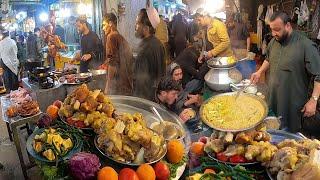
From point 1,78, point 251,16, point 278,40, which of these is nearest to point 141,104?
point 278,40

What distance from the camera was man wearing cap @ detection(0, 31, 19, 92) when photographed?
1012cm

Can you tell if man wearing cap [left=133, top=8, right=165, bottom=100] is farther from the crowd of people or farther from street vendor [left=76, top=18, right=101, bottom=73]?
street vendor [left=76, top=18, right=101, bottom=73]

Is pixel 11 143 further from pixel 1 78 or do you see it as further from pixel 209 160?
pixel 209 160

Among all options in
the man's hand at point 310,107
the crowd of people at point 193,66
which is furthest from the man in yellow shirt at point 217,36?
the man's hand at point 310,107

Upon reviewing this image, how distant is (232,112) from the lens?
259cm

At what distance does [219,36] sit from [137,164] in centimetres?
510

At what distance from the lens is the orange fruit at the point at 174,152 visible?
2.31 m

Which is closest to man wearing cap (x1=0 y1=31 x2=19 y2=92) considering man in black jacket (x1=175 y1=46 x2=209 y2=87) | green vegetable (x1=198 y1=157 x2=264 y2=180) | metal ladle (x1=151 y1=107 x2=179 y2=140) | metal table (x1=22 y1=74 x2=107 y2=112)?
metal table (x1=22 y1=74 x2=107 y2=112)

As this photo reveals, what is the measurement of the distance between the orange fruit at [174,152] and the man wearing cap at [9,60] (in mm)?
9338

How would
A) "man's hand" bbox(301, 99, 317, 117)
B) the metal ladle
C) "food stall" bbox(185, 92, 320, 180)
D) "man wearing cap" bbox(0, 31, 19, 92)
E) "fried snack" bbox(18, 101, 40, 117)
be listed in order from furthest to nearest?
"man wearing cap" bbox(0, 31, 19, 92) < "fried snack" bbox(18, 101, 40, 117) < "man's hand" bbox(301, 99, 317, 117) < the metal ladle < "food stall" bbox(185, 92, 320, 180)

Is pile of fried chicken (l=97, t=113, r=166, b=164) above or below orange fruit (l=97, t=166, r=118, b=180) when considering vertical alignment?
above

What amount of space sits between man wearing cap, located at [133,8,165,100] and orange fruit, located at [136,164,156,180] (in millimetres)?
3009

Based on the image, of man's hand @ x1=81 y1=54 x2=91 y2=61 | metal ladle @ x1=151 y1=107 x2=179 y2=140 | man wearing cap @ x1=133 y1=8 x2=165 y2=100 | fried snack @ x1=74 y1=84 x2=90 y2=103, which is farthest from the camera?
man's hand @ x1=81 y1=54 x2=91 y2=61

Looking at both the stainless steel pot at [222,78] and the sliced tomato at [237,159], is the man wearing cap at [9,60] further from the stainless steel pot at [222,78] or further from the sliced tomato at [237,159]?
the sliced tomato at [237,159]
